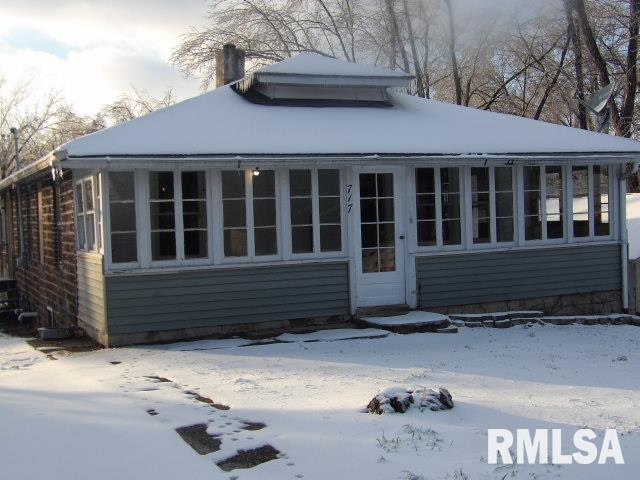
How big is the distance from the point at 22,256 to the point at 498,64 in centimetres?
2064

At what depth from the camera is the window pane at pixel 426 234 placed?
1151 cm

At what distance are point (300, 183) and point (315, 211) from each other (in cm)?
48

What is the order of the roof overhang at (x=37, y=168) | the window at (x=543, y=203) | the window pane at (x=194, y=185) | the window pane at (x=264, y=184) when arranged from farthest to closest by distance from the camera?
the window at (x=543, y=203), the window pane at (x=264, y=184), the window pane at (x=194, y=185), the roof overhang at (x=37, y=168)

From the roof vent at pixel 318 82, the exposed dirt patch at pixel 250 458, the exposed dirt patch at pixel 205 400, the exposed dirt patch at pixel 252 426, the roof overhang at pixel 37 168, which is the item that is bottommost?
the exposed dirt patch at pixel 250 458

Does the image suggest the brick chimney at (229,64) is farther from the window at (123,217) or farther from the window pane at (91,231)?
the window at (123,217)

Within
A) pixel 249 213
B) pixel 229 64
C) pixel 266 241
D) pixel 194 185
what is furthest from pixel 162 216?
pixel 229 64

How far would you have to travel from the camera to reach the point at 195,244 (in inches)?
399

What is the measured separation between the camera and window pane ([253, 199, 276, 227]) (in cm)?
1044

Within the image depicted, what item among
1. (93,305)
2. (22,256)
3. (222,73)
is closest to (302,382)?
(93,305)

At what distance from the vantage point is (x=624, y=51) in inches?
938

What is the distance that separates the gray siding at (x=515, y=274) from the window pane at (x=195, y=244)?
11.4 feet

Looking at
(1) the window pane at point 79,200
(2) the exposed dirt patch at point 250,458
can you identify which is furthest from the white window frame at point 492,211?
(2) the exposed dirt patch at point 250,458

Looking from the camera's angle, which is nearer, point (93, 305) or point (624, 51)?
point (93, 305)

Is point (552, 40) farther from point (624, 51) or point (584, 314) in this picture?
point (584, 314)
